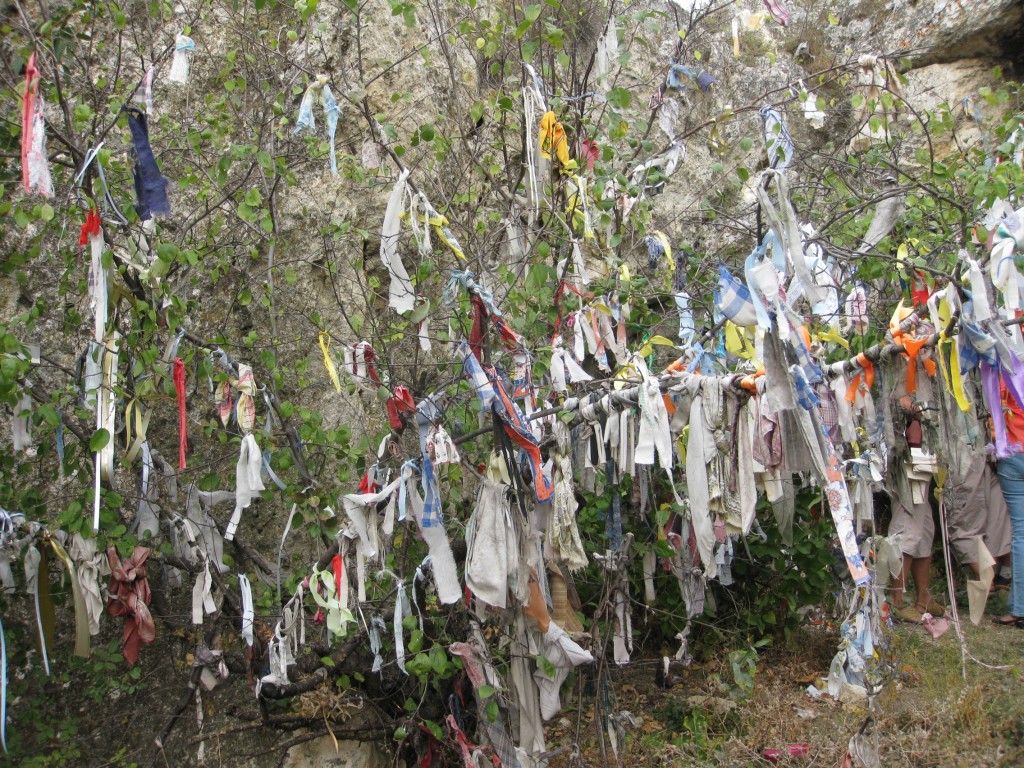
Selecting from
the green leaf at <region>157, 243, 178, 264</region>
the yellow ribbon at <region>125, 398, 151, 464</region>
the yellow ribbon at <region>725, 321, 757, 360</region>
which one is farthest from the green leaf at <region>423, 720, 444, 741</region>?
the green leaf at <region>157, 243, 178, 264</region>

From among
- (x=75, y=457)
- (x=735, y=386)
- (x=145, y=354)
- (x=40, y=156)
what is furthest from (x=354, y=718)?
(x=40, y=156)

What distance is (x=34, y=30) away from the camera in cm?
353

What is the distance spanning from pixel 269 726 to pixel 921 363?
3535mm

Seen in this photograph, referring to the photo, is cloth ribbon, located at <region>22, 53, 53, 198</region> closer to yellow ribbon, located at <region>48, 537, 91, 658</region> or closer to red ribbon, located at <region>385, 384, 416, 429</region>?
yellow ribbon, located at <region>48, 537, 91, 658</region>

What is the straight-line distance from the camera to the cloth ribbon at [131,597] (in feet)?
11.2

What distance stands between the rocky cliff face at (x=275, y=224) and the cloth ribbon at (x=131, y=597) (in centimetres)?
34

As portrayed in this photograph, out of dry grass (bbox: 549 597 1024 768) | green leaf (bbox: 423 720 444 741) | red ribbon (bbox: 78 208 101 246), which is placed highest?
red ribbon (bbox: 78 208 101 246)

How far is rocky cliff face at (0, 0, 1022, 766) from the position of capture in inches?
152

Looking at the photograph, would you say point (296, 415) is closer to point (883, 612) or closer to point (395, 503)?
point (395, 503)

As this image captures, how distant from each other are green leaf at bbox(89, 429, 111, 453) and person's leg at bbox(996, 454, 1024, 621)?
200 inches

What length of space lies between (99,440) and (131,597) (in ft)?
2.79

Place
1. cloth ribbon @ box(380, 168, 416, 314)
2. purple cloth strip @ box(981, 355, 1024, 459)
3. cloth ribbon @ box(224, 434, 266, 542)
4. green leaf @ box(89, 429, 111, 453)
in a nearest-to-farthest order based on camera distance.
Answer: purple cloth strip @ box(981, 355, 1024, 459) < green leaf @ box(89, 429, 111, 453) < cloth ribbon @ box(380, 168, 416, 314) < cloth ribbon @ box(224, 434, 266, 542)

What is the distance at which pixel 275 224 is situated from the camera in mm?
4719

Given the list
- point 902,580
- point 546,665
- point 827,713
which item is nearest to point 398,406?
point 546,665
